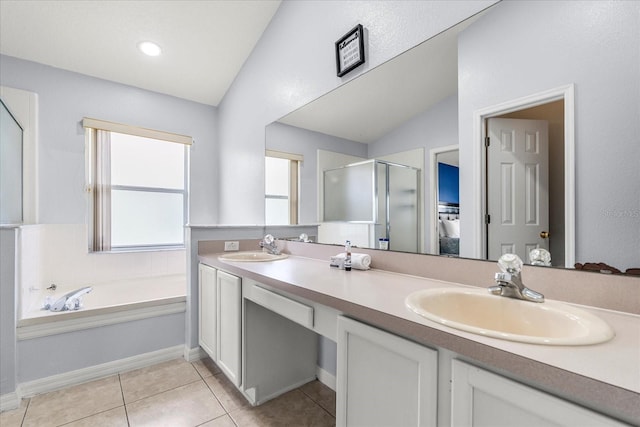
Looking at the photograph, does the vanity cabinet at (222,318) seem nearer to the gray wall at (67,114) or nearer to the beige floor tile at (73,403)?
the beige floor tile at (73,403)

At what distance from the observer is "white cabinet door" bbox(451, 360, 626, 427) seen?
1.64 feet

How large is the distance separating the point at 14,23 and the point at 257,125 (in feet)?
6.13

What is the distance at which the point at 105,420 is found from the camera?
1.58 meters

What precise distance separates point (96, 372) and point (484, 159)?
107 inches

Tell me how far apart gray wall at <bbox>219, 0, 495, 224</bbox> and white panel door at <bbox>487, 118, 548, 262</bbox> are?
52 cm

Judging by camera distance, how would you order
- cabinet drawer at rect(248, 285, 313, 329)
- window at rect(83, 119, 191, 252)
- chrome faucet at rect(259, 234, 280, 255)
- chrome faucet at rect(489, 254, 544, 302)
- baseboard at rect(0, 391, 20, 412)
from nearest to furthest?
chrome faucet at rect(489, 254, 544, 302)
cabinet drawer at rect(248, 285, 313, 329)
baseboard at rect(0, 391, 20, 412)
chrome faucet at rect(259, 234, 280, 255)
window at rect(83, 119, 191, 252)

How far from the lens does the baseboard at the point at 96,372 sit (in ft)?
5.94

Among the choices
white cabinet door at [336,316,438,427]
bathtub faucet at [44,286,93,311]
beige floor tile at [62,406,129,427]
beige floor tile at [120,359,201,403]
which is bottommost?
beige floor tile at [120,359,201,403]

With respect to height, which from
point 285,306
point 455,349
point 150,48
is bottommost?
point 285,306

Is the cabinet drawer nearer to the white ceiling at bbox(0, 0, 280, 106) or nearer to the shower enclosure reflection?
the shower enclosure reflection

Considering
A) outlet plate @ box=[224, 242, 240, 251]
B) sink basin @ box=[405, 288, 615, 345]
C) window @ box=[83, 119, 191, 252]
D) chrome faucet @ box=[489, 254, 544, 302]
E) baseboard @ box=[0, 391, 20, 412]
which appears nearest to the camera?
sink basin @ box=[405, 288, 615, 345]

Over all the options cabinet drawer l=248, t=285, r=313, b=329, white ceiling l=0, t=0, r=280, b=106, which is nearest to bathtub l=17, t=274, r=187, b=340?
cabinet drawer l=248, t=285, r=313, b=329

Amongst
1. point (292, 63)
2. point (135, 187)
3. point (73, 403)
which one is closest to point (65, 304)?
point (73, 403)

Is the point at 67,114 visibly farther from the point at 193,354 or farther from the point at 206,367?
the point at 206,367
